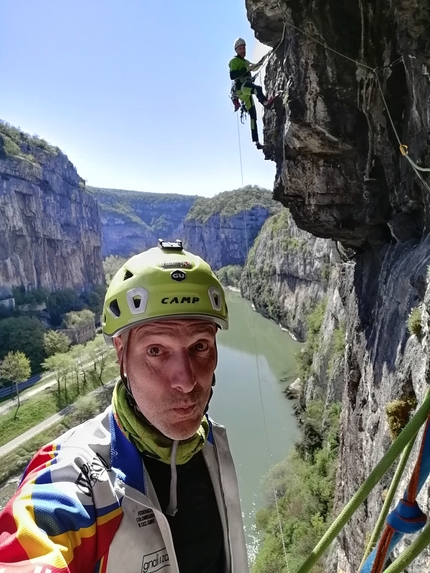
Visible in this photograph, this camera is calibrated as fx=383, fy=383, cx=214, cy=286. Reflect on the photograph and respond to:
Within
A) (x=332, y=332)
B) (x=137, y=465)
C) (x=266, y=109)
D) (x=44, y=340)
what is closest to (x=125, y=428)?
(x=137, y=465)

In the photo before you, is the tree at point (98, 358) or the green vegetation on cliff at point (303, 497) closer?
the green vegetation on cliff at point (303, 497)

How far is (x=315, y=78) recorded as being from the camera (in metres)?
5.75

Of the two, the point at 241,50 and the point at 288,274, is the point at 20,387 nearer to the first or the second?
the point at 288,274

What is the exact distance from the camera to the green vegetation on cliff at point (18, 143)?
46219 mm

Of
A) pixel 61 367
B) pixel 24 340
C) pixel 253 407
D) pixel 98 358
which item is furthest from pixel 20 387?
pixel 253 407

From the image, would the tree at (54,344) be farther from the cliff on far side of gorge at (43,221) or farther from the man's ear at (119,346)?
the man's ear at (119,346)

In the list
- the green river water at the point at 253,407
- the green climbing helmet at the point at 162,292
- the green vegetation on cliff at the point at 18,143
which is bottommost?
the green river water at the point at 253,407

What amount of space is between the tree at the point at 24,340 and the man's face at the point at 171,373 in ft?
107

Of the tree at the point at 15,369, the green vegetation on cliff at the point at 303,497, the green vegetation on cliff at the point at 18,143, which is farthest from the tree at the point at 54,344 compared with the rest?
the green vegetation on cliff at the point at 18,143

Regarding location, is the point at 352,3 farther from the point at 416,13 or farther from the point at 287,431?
the point at 287,431

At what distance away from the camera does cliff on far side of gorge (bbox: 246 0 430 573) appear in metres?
4.62

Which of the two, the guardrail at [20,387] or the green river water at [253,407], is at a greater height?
the guardrail at [20,387]

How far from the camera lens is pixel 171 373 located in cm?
124

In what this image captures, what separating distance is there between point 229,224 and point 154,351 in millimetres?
91889
